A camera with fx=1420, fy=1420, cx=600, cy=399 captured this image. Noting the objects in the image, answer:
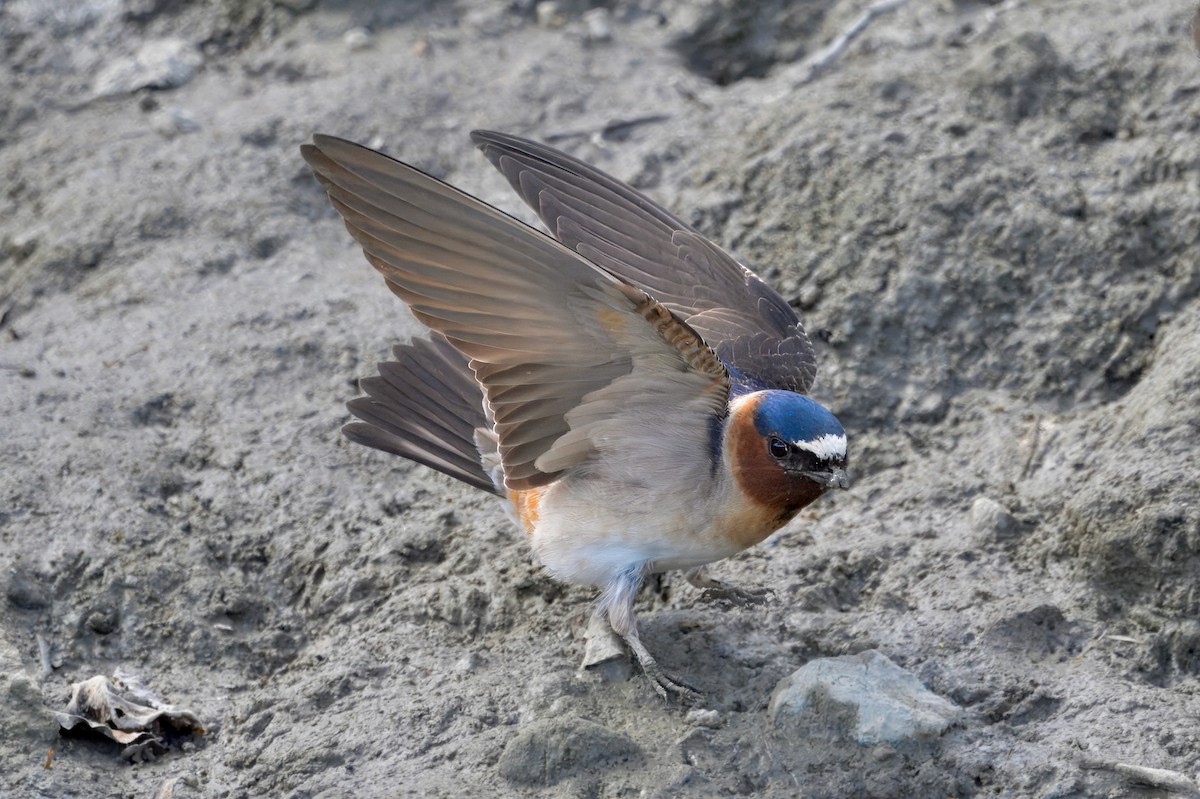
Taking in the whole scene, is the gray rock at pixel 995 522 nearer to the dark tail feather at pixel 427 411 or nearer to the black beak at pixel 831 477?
the black beak at pixel 831 477

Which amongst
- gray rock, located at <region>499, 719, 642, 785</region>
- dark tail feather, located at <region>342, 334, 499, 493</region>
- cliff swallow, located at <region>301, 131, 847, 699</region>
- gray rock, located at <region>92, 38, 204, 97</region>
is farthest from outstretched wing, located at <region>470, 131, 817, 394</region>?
gray rock, located at <region>92, 38, 204, 97</region>

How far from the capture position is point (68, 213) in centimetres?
585

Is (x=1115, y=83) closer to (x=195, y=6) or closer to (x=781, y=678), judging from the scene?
(x=781, y=678)

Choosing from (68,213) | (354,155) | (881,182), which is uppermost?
(354,155)

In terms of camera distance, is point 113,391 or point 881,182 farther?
point 881,182

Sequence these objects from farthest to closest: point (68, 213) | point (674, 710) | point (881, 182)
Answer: point (68, 213), point (881, 182), point (674, 710)

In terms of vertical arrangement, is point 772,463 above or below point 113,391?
above

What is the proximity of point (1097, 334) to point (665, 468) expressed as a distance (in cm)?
177

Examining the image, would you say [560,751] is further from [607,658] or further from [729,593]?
[729,593]

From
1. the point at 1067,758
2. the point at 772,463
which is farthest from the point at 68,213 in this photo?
the point at 1067,758

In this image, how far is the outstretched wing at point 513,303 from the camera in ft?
10.9

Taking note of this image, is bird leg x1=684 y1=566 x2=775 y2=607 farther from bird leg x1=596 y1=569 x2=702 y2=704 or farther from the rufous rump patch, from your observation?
the rufous rump patch

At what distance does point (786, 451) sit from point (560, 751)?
1.01m

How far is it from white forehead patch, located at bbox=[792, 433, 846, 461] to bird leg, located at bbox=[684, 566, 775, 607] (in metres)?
0.50
